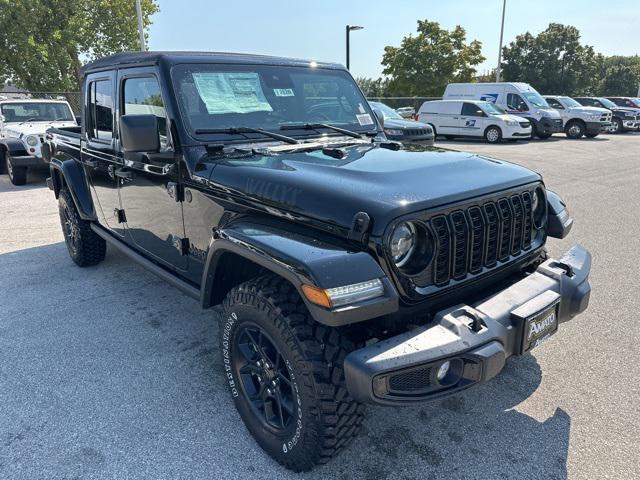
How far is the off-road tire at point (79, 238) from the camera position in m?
4.83

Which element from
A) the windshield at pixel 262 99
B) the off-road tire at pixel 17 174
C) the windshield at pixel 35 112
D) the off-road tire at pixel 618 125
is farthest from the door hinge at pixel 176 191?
the off-road tire at pixel 618 125

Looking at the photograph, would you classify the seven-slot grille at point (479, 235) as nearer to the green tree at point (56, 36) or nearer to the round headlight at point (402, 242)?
the round headlight at point (402, 242)

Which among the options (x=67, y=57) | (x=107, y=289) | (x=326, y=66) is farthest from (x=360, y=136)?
(x=67, y=57)

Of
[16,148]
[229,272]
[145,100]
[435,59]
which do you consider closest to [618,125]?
[435,59]

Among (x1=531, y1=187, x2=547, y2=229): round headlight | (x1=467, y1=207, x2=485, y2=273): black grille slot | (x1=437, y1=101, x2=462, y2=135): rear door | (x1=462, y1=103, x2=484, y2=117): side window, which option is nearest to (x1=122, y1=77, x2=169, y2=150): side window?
(x1=467, y1=207, x2=485, y2=273): black grille slot

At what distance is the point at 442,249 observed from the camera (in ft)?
7.18

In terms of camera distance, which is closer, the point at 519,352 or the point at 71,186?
the point at 519,352

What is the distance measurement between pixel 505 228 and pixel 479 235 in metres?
0.25

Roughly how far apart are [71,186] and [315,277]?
11.8ft

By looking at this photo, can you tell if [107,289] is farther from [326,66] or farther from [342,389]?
[342,389]

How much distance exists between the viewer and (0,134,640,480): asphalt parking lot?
7.61 ft

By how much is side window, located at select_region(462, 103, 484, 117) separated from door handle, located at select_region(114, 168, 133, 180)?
16404 millimetres

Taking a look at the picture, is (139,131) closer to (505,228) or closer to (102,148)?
(102,148)

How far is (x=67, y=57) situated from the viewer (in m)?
23.2
